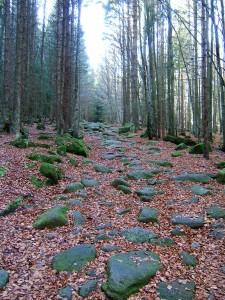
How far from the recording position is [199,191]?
781 cm

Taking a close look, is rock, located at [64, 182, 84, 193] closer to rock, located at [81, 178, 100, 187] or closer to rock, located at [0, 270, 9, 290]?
rock, located at [81, 178, 100, 187]

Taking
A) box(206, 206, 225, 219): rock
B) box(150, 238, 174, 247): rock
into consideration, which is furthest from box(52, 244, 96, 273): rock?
box(206, 206, 225, 219): rock

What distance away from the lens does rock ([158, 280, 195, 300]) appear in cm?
378

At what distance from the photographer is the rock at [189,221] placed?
19.2 feet

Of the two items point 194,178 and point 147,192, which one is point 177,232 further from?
point 194,178

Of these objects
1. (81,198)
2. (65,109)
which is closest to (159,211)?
(81,198)

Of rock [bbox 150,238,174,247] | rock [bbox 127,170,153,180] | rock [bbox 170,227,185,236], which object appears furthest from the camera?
rock [bbox 127,170,153,180]

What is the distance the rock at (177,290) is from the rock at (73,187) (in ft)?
13.5

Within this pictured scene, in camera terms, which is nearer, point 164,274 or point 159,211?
point 164,274

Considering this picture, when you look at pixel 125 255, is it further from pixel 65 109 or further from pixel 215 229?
pixel 65 109

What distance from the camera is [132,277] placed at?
410 centimetres

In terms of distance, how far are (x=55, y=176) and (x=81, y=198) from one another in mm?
1210

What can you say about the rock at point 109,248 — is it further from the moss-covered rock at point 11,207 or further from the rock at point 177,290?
the moss-covered rock at point 11,207

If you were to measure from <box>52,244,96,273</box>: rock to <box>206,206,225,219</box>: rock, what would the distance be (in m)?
2.91
